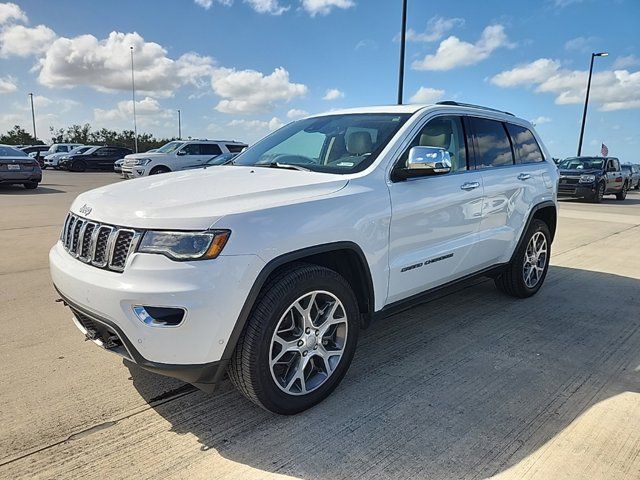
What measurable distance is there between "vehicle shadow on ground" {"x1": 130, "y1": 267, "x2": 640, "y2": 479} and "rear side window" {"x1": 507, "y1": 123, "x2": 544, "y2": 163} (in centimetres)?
161

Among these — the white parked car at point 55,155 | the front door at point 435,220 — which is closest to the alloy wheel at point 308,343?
the front door at point 435,220

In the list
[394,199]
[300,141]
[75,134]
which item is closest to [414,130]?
[394,199]

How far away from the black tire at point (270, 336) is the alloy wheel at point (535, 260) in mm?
2913

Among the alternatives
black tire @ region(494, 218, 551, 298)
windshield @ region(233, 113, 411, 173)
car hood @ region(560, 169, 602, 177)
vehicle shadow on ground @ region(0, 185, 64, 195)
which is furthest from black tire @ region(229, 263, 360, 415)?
car hood @ region(560, 169, 602, 177)

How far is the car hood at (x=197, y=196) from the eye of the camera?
7.93 feet

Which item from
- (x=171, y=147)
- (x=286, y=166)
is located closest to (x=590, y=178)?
(x=171, y=147)

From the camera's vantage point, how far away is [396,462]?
243cm

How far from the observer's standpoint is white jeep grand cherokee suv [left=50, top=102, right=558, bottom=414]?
92.6 inches

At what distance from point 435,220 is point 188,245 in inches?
75.2

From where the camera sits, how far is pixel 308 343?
9.34ft

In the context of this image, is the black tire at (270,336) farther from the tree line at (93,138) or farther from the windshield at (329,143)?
the tree line at (93,138)

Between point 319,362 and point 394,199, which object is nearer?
point 319,362

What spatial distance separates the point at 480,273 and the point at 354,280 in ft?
5.53

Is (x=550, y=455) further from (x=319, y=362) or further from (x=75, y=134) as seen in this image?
(x=75, y=134)
